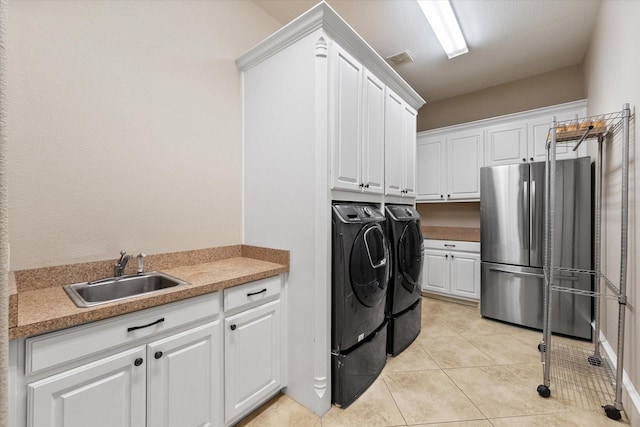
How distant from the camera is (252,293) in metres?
1.64

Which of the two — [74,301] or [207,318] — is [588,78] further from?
[74,301]

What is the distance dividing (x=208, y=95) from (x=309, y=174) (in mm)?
1040

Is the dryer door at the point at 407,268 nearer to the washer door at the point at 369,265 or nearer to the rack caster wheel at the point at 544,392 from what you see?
the washer door at the point at 369,265

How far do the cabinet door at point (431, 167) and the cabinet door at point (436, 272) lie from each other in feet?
2.71

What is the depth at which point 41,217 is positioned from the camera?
1.36 metres

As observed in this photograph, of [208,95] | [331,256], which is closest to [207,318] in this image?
[331,256]

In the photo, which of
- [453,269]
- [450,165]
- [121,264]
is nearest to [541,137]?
[450,165]

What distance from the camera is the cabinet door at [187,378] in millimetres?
1229

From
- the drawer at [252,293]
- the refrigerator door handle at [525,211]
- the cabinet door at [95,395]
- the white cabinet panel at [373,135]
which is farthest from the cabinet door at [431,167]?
the cabinet door at [95,395]

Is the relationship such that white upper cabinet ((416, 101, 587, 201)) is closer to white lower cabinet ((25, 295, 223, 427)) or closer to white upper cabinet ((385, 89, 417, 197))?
white upper cabinet ((385, 89, 417, 197))

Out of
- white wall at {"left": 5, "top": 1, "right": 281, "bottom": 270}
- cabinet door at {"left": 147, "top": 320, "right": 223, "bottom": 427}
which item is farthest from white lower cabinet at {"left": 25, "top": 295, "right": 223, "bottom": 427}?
white wall at {"left": 5, "top": 1, "right": 281, "bottom": 270}

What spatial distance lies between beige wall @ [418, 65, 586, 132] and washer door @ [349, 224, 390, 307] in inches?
126

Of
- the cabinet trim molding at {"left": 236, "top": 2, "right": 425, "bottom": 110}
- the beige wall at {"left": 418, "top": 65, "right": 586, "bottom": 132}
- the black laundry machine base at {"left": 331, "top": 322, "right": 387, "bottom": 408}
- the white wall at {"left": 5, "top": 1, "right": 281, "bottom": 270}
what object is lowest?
the black laundry machine base at {"left": 331, "top": 322, "right": 387, "bottom": 408}

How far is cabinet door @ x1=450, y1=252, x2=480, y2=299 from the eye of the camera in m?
3.50
